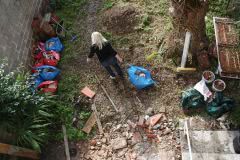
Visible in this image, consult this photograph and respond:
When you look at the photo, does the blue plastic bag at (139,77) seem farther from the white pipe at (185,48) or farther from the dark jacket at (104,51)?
the white pipe at (185,48)

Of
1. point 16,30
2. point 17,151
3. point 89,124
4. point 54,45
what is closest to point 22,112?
point 17,151

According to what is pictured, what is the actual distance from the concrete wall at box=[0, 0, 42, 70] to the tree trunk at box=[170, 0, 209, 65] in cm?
378

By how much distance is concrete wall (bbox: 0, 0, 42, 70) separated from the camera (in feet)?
23.0

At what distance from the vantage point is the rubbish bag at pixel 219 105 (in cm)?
685

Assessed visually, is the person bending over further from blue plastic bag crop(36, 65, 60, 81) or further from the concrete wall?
the concrete wall

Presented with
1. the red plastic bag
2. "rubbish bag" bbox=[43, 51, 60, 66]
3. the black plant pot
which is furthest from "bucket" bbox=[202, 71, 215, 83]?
the red plastic bag

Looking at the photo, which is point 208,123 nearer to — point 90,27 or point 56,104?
point 56,104

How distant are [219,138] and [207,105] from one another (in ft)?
2.62

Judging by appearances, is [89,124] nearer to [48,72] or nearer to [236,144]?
[48,72]

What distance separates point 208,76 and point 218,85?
0.32 meters

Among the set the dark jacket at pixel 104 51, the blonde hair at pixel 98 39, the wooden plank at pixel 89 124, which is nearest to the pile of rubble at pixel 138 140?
the wooden plank at pixel 89 124

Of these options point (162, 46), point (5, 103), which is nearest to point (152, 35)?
point (162, 46)

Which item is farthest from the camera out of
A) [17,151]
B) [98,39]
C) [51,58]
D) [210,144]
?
[51,58]

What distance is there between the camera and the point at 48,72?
787 cm
